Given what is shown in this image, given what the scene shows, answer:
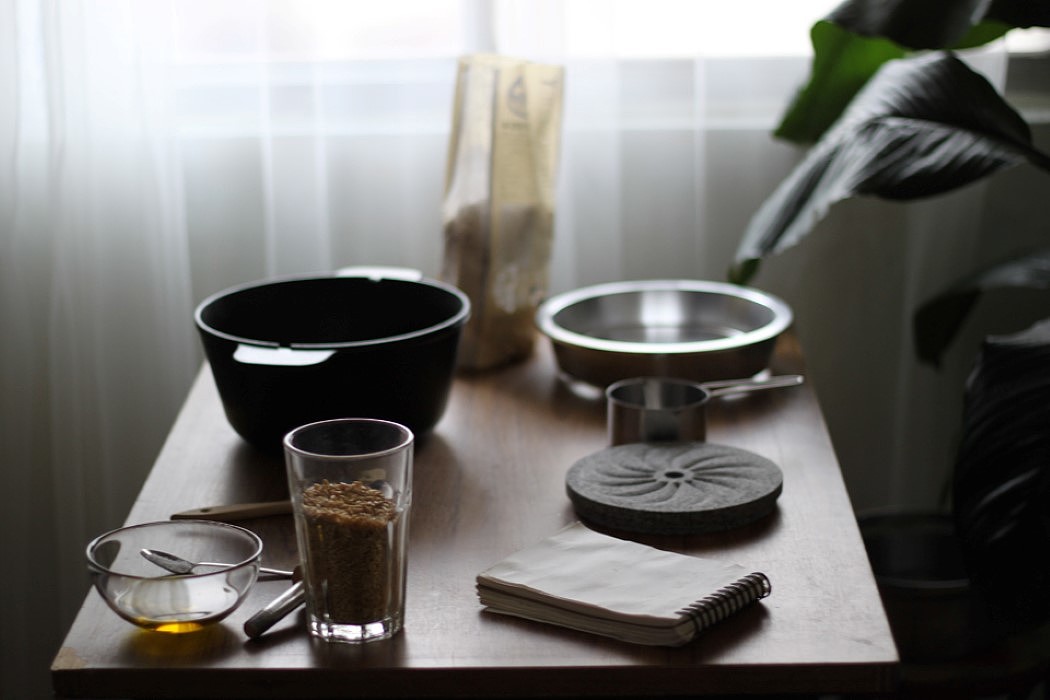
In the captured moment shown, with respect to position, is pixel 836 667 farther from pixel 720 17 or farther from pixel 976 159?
pixel 720 17

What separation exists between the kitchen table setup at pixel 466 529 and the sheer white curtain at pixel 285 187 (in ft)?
1.28

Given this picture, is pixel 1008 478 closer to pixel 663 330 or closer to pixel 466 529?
pixel 663 330

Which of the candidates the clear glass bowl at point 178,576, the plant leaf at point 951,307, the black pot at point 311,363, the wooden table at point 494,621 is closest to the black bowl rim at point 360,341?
the black pot at point 311,363

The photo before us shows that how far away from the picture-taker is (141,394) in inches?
67.9

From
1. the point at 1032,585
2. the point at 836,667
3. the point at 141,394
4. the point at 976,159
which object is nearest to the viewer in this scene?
the point at 836,667

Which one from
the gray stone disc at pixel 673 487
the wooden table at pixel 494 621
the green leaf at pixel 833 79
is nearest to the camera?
the wooden table at pixel 494 621

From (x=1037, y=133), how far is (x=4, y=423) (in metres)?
1.51

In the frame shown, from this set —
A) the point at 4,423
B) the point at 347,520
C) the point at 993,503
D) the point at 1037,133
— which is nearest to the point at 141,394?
the point at 4,423

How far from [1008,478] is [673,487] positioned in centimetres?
39

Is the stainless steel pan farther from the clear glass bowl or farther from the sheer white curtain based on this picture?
the clear glass bowl

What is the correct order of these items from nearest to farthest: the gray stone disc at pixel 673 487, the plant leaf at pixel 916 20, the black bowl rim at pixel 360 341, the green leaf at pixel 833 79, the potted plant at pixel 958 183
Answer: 1. the gray stone disc at pixel 673 487
2. the black bowl rim at pixel 360 341
3. the potted plant at pixel 958 183
4. the plant leaf at pixel 916 20
5. the green leaf at pixel 833 79

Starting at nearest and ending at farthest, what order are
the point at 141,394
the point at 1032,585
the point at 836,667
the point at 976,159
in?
the point at 836,667
the point at 1032,585
the point at 976,159
the point at 141,394

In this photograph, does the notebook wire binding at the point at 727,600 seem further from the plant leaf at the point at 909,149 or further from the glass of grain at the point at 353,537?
the plant leaf at the point at 909,149

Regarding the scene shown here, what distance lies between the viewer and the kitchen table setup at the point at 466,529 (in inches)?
30.1
